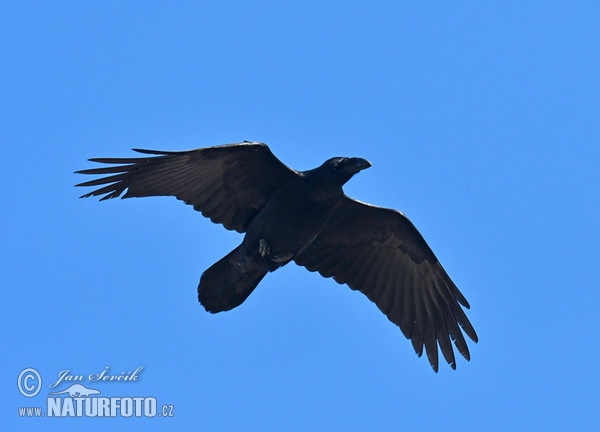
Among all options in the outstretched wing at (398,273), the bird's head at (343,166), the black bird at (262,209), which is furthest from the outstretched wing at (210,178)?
the outstretched wing at (398,273)

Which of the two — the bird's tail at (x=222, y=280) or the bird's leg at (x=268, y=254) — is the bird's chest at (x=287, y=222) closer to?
the bird's leg at (x=268, y=254)

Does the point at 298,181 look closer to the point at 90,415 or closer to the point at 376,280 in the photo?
the point at 376,280

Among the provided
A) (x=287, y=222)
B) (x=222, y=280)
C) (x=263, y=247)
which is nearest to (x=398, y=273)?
(x=287, y=222)

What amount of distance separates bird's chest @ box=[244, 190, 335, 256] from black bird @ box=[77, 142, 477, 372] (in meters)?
0.01

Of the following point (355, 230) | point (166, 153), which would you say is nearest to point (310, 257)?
point (355, 230)

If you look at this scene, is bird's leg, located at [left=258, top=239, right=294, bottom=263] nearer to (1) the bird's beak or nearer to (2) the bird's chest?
(2) the bird's chest

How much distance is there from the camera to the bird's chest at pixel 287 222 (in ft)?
51.3

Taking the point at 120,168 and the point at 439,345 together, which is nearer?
the point at 120,168

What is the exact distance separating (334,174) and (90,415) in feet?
14.4

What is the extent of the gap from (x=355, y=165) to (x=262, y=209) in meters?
1.35

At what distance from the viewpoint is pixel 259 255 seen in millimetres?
15703

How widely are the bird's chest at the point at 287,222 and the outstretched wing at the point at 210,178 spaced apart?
0.96 ft

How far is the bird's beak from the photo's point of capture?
15508 millimetres

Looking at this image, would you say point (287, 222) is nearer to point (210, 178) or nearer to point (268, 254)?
point (268, 254)
